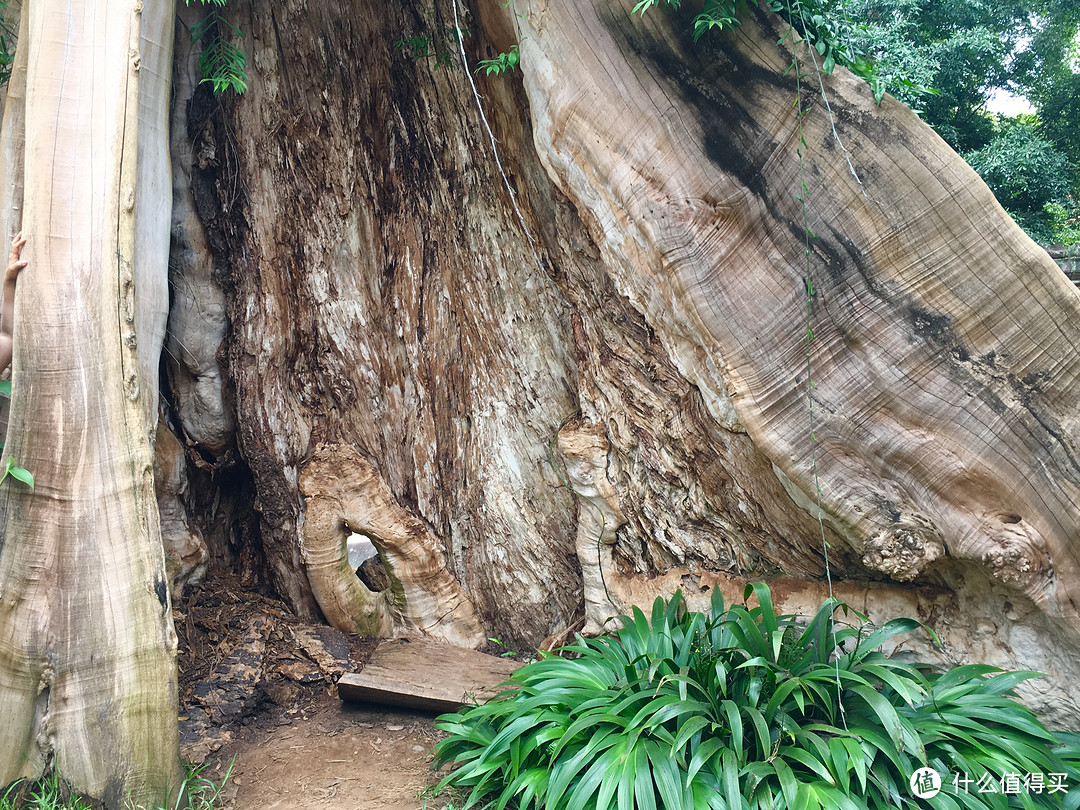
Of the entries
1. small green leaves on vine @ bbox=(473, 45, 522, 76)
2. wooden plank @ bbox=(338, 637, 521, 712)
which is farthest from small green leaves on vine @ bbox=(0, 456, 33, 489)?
small green leaves on vine @ bbox=(473, 45, 522, 76)

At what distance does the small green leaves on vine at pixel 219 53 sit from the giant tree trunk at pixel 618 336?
14cm

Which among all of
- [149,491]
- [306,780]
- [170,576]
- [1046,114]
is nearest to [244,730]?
[306,780]

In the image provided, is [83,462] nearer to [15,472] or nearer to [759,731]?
[15,472]

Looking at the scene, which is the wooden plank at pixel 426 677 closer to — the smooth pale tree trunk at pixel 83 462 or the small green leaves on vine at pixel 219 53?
the smooth pale tree trunk at pixel 83 462

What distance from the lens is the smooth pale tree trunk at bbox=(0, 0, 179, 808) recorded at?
94.8 inches

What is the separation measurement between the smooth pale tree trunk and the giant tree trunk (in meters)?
0.94

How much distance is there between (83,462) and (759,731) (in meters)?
2.55

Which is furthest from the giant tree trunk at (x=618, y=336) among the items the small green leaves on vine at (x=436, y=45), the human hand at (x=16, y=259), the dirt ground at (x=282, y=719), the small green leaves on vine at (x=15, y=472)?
the small green leaves on vine at (x=15, y=472)

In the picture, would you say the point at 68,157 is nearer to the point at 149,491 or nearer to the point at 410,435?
the point at 149,491

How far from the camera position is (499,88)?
11.2 feet

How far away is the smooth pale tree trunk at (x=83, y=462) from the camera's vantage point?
241cm

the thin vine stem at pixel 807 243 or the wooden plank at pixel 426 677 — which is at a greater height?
the thin vine stem at pixel 807 243

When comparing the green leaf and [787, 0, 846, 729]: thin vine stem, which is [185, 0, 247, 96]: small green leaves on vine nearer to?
the green leaf

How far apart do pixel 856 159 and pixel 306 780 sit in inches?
128
